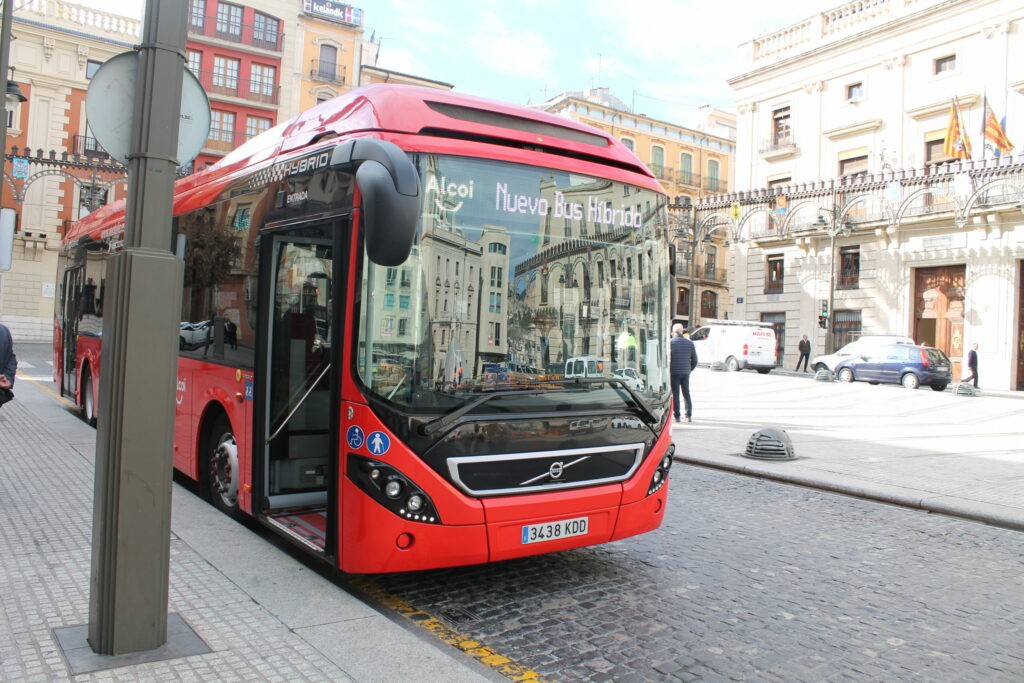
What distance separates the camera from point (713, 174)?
2628 inches

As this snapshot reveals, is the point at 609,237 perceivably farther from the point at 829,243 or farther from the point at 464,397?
the point at 829,243

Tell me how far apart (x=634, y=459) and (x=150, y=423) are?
291 centimetres

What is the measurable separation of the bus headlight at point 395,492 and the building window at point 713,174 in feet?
214

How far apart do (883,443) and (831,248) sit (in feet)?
83.2

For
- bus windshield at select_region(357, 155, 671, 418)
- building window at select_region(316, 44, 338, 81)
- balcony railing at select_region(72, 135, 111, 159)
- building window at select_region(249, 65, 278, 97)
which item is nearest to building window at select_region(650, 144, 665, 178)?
building window at select_region(316, 44, 338, 81)

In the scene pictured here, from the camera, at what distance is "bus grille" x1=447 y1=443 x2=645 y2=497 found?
4.50 m

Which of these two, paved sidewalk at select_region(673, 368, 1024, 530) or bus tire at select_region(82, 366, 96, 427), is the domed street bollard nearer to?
paved sidewalk at select_region(673, 368, 1024, 530)

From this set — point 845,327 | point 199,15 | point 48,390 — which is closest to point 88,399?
point 48,390

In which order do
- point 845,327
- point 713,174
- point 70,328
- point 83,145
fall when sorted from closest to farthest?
point 70,328 < point 845,327 < point 83,145 < point 713,174

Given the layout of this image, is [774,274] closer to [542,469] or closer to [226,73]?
[226,73]

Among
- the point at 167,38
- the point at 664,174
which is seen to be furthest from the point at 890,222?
the point at 167,38

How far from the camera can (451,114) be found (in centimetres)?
482

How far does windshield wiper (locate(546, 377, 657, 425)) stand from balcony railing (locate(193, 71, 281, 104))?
46913 mm

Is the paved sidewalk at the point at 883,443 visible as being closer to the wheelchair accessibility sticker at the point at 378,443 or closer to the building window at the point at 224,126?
the wheelchair accessibility sticker at the point at 378,443
